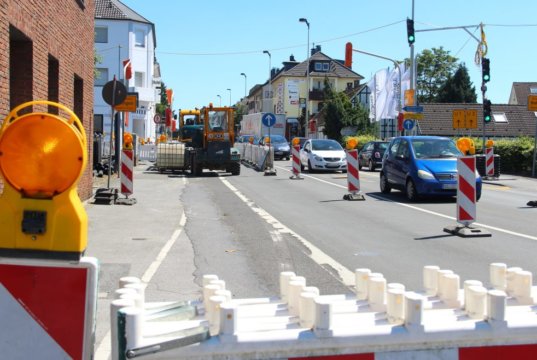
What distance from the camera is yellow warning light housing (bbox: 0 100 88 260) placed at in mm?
1945

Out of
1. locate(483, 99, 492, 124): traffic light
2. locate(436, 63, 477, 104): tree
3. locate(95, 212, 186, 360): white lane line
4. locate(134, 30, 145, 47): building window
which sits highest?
locate(134, 30, 145, 47): building window

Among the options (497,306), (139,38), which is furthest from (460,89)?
(497,306)

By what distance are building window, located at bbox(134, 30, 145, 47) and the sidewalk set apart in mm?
43855

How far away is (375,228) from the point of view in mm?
11789

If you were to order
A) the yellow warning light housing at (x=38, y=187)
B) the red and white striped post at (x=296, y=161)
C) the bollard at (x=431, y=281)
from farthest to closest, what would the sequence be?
1. the red and white striped post at (x=296, y=161)
2. the bollard at (x=431, y=281)
3. the yellow warning light housing at (x=38, y=187)

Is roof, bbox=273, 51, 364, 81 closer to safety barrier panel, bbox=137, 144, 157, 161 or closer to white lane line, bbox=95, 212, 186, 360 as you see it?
safety barrier panel, bbox=137, 144, 157, 161

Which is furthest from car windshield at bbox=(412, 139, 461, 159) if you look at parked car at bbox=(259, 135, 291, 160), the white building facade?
the white building facade

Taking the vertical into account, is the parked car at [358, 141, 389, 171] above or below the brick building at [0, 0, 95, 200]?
below

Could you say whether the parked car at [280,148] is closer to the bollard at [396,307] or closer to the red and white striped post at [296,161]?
the red and white striped post at [296,161]

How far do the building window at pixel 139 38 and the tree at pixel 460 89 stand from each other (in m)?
44.3

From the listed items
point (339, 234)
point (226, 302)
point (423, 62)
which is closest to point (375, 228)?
point (339, 234)

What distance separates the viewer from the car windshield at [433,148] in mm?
17312

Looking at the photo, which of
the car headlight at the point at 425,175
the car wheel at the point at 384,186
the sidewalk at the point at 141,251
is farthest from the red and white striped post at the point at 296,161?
the sidewalk at the point at 141,251

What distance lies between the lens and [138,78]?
197ft
